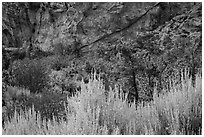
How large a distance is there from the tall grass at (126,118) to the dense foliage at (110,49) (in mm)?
1932

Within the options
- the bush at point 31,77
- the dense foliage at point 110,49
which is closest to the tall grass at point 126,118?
the dense foliage at point 110,49

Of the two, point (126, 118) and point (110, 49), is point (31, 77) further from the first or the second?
point (126, 118)

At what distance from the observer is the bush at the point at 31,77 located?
6.98 metres

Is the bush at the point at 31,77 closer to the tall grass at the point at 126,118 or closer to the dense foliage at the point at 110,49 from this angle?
the dense foliage at the point at 110,49

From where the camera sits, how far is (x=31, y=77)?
7.07 meters

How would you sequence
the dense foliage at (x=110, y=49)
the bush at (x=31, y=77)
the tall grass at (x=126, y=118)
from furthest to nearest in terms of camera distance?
1. the bush at (x=31, y=77)
2. the dense foliage at (x=110, y=49)
3. the tall grass at (x=126, y=118)

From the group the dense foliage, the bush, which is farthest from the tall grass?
the bush

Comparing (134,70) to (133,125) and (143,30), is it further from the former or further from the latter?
(133,125)

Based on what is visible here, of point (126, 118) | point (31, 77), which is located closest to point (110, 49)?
point (31, 77)

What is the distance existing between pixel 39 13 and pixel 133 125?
5.42m

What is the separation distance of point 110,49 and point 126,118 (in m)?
3.40

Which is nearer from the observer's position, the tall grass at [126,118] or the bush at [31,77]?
the tall grass at [126,118]

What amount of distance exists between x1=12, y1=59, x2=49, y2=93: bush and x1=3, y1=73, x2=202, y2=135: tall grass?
2.47 meters

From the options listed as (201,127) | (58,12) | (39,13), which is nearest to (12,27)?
(39,13)
